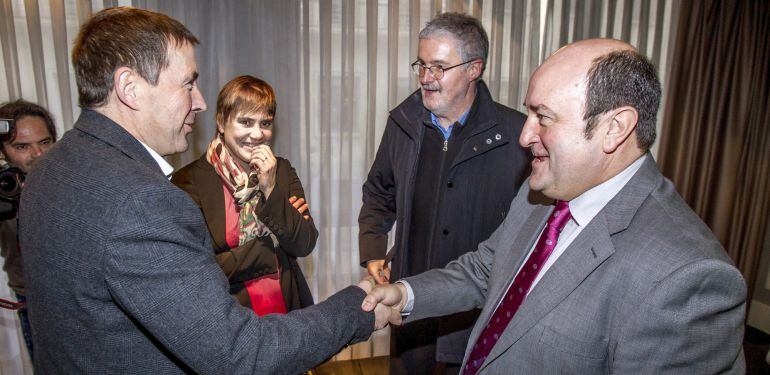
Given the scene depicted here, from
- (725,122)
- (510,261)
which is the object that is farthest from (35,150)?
(725,122)

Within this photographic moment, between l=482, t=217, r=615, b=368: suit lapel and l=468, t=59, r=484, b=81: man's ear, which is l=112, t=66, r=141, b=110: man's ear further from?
l=468, t=59, r=484, b=81: man's ear

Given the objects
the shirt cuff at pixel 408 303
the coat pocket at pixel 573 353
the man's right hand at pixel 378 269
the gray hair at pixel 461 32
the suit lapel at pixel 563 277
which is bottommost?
the man's right hand at pixel 378 269

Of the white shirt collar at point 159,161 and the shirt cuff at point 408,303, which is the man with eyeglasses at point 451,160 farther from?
the white shirt collar at point 159,161

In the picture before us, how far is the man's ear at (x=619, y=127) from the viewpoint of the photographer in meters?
1.12

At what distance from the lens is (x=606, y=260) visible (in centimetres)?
112

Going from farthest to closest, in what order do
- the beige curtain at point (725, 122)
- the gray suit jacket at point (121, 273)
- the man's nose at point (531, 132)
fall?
1. the beige curtain at point (725, 122)
2. the man's nose at point (531, 132)
3. the gray suit jacket at point (121, 273)

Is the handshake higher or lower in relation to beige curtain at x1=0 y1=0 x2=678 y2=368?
lower

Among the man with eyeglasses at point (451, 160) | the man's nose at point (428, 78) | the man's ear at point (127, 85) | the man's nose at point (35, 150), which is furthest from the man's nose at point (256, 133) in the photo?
the man's nose at point (35, 150)

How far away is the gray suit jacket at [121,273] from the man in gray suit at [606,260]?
693mm

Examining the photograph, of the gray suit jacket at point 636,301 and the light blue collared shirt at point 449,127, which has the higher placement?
the light blue collared shirt at point 449,127

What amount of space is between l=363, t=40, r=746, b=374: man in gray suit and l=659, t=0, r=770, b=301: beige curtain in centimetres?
288

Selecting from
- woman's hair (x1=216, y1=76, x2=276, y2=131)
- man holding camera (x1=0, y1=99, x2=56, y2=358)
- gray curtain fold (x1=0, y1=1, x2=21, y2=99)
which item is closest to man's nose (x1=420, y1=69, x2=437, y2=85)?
woman's hair (x1=216, y1=76, x2=276, y2=131)

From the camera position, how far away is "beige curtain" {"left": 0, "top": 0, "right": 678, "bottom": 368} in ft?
8.80

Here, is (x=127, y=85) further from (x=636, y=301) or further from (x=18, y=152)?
(x=18, y=152)
